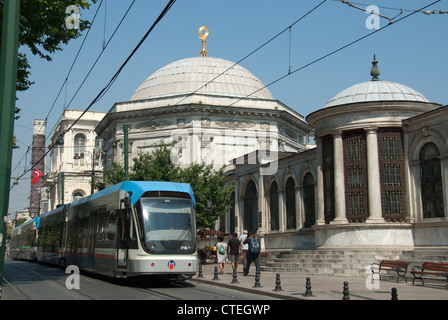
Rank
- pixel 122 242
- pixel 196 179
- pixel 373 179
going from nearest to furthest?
1. pixel 122 242
2. pixel 373 179
3. pixel 196 179

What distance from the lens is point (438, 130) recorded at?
2022 centimetres

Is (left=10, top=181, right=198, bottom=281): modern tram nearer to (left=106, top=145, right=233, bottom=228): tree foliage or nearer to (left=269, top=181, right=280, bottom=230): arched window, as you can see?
(left=106, top=145, right=233, bottom=228): tree foliage

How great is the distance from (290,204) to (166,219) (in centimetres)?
1378

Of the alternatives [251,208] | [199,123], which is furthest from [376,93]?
[199,123]

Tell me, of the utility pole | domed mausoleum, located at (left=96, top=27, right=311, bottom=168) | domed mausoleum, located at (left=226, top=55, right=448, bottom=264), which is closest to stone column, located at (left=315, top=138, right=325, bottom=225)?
domed mausoleum, located at (left=226, top=55, right=448, bottom=264)

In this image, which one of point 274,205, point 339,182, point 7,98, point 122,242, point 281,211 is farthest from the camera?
point 274,205

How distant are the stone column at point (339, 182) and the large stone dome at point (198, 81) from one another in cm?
2739

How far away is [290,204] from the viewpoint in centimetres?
2891

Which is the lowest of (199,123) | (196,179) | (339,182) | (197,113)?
(339,182)

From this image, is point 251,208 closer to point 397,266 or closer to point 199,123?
point 199,123

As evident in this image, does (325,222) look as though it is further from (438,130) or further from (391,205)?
(438,130)

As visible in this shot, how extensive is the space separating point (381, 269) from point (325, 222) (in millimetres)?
5569
